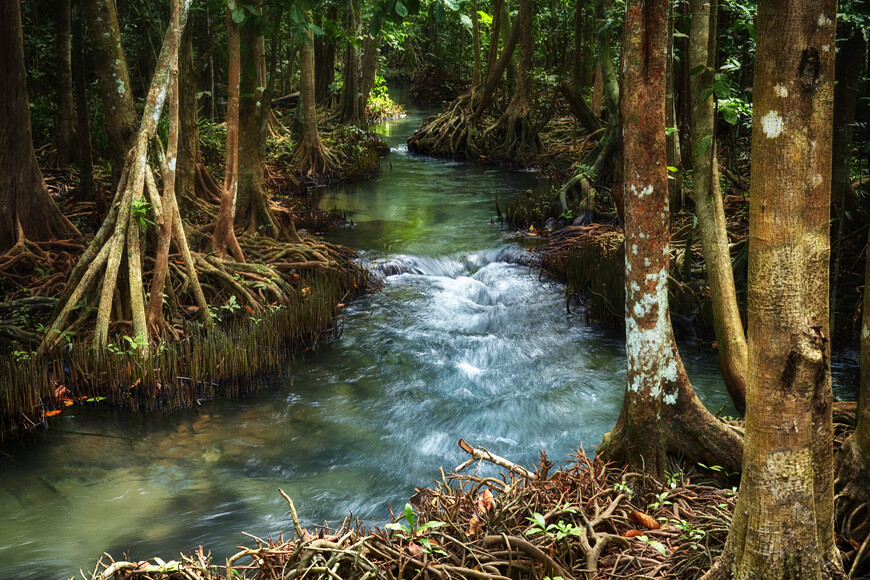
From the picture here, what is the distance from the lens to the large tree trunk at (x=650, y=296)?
360cm

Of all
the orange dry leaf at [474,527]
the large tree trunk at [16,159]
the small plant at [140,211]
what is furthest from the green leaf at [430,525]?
the large tree trunk at [16,159]

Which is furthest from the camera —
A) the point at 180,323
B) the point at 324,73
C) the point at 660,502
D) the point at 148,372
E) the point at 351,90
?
the point at 324,73

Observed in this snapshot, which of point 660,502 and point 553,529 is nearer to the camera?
point 553,529

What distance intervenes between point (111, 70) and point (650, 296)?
576cm

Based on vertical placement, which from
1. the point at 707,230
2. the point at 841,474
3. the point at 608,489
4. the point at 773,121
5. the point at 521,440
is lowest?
the point at 521,440

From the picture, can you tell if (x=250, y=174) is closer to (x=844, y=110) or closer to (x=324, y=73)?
(x=844, y=110)

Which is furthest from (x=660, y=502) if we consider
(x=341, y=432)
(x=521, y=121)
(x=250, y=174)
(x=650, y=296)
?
(x=521, y=121)

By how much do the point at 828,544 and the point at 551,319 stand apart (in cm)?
564

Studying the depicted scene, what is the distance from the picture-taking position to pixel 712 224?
437cm

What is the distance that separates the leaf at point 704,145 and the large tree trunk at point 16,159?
256 inches

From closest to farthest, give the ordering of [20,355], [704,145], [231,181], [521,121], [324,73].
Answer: [704,145]
[20,355]
[231,181]
[521,121]
[324,73]

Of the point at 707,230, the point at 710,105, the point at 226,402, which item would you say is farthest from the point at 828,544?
the point at 226,402

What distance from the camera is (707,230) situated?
4375mm

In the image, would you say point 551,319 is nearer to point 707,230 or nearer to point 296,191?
point 707,230
